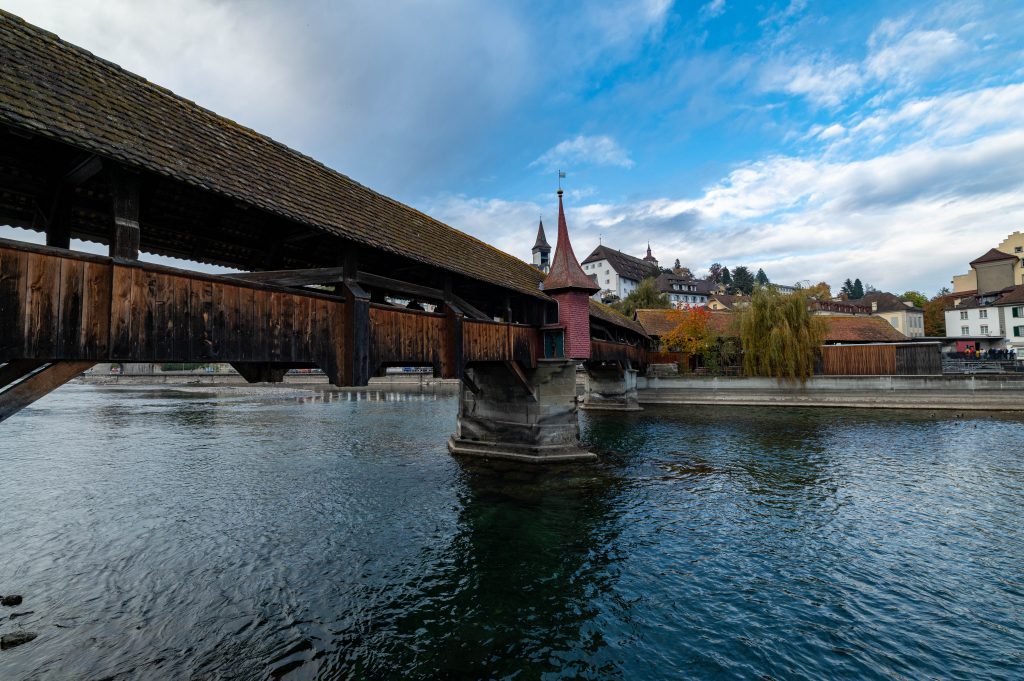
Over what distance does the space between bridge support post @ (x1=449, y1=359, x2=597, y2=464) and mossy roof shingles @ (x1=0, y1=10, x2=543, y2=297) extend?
237 inches

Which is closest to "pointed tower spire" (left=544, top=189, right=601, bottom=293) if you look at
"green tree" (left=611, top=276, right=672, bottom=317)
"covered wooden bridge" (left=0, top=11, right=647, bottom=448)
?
"covered wooden bridge" (left=0, top=11, right=647, bottom=448)

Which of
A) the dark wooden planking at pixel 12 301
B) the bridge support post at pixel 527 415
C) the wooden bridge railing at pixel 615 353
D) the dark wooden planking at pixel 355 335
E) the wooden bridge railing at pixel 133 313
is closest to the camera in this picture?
the dark wooden planking at pixel 12 301

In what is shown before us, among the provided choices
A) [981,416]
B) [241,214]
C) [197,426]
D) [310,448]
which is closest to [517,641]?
[241,214]

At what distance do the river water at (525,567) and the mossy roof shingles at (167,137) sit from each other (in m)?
5.85

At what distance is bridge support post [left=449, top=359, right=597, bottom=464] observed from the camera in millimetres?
14969

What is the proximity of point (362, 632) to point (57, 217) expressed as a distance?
23.0 feet

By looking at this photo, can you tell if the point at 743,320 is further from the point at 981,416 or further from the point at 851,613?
the point at 851,613

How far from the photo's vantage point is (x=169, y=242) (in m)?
8.46

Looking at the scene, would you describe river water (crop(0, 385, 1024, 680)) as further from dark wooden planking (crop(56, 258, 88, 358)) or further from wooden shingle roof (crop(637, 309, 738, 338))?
wooden shingle roof (crop(637, 309, 738, 338))

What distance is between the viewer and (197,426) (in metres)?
25.9

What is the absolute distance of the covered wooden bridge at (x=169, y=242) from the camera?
465cm

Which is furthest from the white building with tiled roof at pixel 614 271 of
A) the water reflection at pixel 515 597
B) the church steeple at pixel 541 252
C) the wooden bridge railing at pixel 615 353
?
the water reflection at pixel 515 597

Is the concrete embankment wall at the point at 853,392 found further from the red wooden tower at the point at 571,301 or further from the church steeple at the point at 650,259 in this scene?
the church steeple at the point at 650,259

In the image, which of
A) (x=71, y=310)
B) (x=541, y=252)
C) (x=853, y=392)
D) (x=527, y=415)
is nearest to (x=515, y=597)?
(x=71, y=310)
